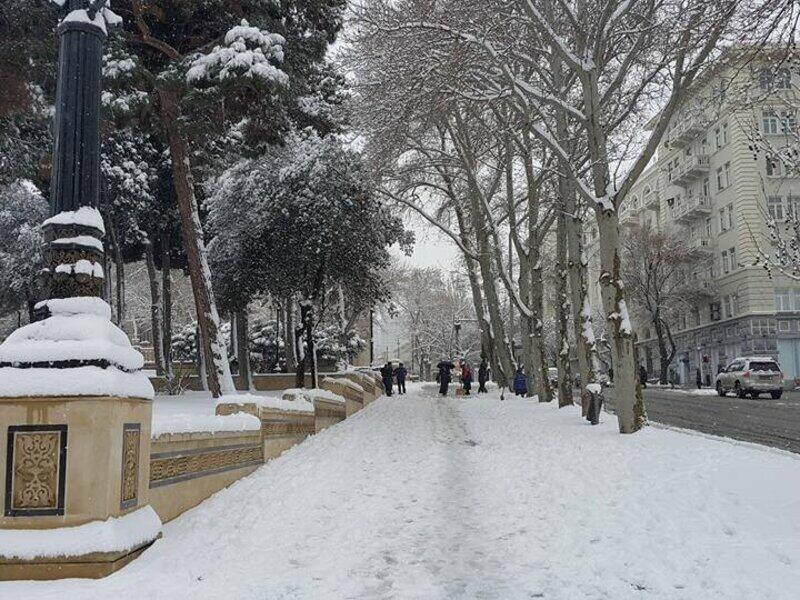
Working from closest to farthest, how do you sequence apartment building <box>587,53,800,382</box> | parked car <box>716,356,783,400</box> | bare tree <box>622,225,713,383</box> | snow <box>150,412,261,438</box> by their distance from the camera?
snow <box>150,412,261,438</box> → parked car <box>716,356,783,400</box> → apartment building <box>587,53,800,382</box> → bare tree <box>622,225,713,383</box>

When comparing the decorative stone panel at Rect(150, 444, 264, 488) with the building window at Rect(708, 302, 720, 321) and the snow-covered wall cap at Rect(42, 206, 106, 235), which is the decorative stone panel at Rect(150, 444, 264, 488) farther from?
the building window at Rect(708, 302, 720, 321)

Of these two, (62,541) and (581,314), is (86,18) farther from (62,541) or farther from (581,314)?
(581,314)

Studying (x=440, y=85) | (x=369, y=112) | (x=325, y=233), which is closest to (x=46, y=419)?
(x=440, y=85)

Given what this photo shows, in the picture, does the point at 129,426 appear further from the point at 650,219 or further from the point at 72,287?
the point at 650,219

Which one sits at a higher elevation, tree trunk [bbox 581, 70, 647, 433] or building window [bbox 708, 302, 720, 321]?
building window [bbox 708, 302, 720, 321]

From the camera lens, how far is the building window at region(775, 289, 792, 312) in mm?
43500

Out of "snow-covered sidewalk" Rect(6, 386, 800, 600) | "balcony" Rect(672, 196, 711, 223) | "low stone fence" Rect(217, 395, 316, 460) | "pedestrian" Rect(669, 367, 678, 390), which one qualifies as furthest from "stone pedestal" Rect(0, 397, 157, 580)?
"balcony" Rect(672, 196, 711, 223)

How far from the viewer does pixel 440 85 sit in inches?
584

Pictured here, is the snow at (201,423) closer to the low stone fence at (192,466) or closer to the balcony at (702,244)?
the low stone fence at (192,466)

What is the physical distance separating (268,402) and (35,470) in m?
5.74

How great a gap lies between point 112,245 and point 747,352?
36.1 meters

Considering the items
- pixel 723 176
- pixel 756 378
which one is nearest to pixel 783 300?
pixel 723 176

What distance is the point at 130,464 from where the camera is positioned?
5262 millimetres

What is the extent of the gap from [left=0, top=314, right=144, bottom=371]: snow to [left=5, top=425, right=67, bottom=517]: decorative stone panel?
485mm
